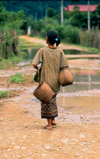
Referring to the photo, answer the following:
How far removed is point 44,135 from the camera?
15.6 ft

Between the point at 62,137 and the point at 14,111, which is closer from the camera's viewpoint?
the point at 62,137

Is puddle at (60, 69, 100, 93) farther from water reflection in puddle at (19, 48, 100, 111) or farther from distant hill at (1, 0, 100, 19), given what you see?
distant hill at (1, 0, 100, 19)

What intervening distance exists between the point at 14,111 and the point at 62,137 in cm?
201

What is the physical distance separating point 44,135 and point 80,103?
2448 millimetres

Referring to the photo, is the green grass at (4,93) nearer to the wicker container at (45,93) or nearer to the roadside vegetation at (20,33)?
the wicker container at (45,93)

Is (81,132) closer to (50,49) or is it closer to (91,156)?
(91,156)

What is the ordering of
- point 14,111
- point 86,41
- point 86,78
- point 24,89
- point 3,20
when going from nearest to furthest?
1. point 14,111
2. point 24,89
3. point 86,78
4. point 3,20
5. point 86,41

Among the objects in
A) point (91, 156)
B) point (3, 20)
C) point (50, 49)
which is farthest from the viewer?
point (3, 20)

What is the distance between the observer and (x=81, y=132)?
487cm

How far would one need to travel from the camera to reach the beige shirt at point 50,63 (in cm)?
504

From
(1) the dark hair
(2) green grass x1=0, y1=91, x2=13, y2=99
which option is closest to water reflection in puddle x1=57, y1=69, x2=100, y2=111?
(2) green grass x1=0, y1=91, x2=13, y2=99

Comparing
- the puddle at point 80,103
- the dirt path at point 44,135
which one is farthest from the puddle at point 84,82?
the dirt path at point 44,135

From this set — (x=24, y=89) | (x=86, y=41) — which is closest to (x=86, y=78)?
(x=24, y=89)

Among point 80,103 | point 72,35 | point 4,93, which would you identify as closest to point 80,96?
point 80,103
